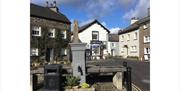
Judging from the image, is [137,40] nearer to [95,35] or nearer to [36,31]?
[95,35]

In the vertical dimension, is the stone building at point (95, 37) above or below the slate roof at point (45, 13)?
below

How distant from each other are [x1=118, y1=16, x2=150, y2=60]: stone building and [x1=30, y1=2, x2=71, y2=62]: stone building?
7.77 m

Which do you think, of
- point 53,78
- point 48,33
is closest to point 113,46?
point 48,33

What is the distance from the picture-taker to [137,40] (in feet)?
107

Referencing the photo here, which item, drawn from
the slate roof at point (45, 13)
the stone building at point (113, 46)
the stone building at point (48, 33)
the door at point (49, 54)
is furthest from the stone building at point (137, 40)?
the door at point (49, 54)

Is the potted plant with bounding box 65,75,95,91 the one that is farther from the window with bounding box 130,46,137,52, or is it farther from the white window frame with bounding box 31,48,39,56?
the window with bounding box 130,46,137,52

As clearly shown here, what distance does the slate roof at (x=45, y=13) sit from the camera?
21.9 metres

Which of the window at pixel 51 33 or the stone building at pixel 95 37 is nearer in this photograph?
the window at pixel 51 33

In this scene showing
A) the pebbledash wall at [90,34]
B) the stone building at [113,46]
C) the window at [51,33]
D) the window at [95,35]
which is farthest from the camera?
the stone building at [113,46]

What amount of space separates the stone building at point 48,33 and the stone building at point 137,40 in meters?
7.77

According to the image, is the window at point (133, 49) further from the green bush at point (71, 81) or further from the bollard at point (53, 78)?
the bollard at point (53, 78)

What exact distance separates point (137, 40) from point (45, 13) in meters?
12.9

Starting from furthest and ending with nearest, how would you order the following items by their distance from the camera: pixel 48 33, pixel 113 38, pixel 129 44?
pixel 113 38, pixel 129 44, pixel 48 33
